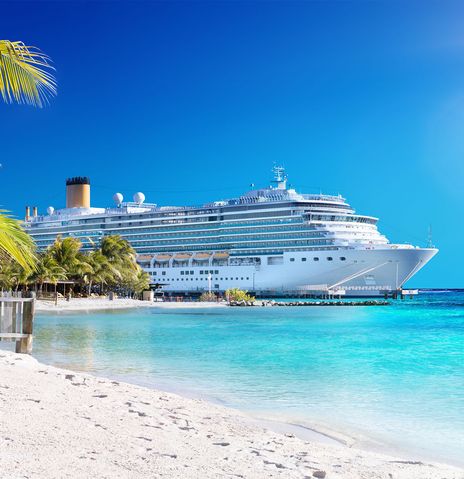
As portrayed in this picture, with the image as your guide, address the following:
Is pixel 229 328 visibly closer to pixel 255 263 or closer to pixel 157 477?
pixel 157 477

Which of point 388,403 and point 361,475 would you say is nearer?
point 361,475

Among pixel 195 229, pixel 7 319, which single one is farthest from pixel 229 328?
pixel 195 229

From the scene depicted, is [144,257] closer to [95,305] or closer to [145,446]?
[95,305]

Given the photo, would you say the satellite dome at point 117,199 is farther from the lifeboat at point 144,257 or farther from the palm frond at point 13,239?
the palm frond at point 13,239

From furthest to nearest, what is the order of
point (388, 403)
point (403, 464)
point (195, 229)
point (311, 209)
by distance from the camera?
point (195, 229) → point (311, 209) → point (388, 403) → point (403, 464)

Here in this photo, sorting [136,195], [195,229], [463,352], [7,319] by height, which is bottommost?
[463,352]

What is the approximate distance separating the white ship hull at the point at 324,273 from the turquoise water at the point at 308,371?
38.8 meters

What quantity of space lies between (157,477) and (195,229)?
70.1 meters

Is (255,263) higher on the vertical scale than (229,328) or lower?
higher

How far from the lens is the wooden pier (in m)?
11.2

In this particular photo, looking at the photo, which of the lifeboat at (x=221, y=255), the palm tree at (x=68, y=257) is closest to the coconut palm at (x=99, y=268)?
the palm tree at (x=68, y=257)

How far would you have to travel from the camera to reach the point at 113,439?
16.9ft

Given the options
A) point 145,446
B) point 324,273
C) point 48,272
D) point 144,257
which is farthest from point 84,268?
point 145,446

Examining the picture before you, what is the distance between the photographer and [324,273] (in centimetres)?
6569
